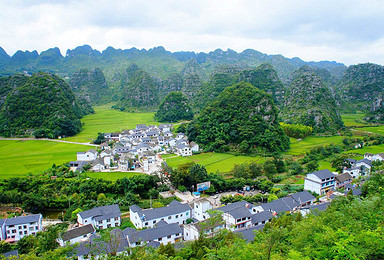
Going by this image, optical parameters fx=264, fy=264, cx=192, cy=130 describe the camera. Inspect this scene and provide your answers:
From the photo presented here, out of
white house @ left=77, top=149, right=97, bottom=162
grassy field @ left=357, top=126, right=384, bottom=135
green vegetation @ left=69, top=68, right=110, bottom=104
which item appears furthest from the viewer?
green vegetation @ left=69, top=68, right=110, bottom=104

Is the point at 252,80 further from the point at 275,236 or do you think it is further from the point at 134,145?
the point at 275,236

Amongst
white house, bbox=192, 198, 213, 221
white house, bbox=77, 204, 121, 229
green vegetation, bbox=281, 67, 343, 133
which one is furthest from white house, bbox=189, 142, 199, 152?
green vegetation, bbox=281, 67, 343, 133

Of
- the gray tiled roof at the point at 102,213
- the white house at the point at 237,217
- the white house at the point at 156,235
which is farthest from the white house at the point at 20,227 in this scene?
the white house at the point at 237,217

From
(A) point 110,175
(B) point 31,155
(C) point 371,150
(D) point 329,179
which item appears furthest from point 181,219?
(C) point 371,150

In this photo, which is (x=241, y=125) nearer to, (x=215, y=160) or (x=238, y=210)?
(x=215, y=160)

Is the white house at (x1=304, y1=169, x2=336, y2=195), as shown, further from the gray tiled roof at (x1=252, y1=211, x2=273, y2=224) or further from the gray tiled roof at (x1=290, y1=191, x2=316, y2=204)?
the gray tiled roof at (x1=252, y1=211, x2=273, y2=224)

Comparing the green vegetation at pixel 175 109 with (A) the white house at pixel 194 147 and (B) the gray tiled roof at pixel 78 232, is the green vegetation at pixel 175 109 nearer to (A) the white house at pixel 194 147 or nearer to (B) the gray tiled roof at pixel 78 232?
(A) the white house at pixel 194 147
